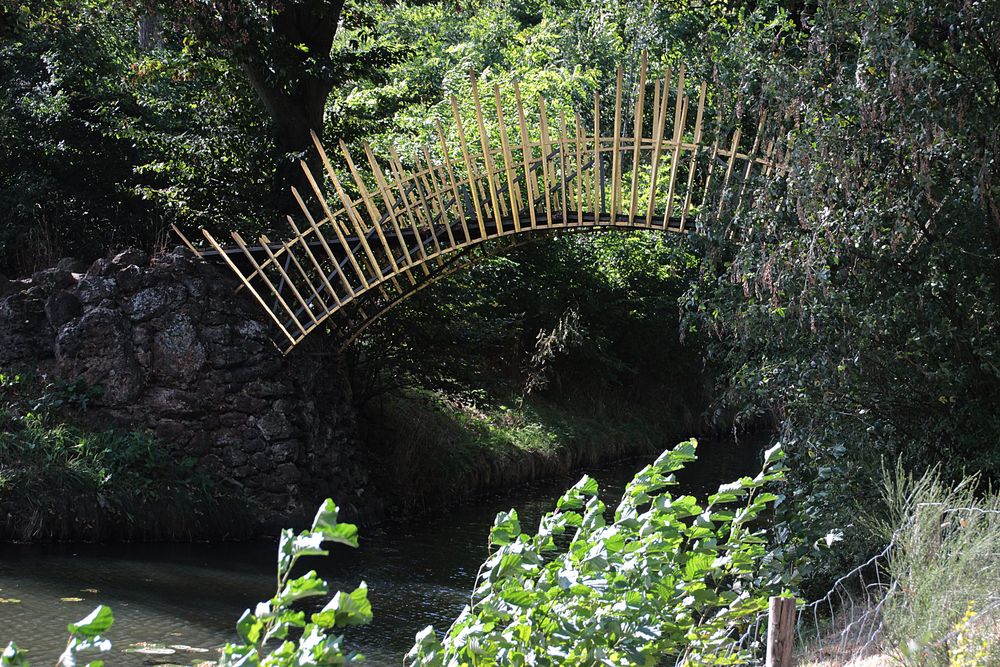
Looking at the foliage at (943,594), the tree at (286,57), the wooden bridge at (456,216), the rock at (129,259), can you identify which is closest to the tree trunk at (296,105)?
the tree at (286,57)

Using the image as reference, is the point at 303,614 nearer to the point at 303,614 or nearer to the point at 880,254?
the point at 303,614

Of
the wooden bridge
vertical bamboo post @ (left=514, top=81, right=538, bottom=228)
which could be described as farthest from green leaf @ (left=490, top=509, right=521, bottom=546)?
vertical bamboo post @ (left=514, top=81, right=538, bottom=228)

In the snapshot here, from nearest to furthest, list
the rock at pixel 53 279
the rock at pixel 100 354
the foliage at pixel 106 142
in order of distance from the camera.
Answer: the rock at pixel 100 354 < the rock at pixel 53 279 < the foliage at pixel 106 142

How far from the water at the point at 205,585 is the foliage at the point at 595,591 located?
375 cm

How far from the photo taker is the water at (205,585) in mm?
7359

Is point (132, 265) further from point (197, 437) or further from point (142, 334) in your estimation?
point (197, 437)

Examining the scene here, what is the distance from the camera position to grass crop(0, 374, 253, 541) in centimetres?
977

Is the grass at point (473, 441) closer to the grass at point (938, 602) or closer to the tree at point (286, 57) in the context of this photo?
the tree at point (286, 57)

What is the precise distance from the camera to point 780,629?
4.02 metres

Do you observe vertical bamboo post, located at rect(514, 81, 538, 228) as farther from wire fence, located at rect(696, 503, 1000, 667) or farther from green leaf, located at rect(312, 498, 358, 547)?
green leaf, located at rect(312, 498, 358, 547)

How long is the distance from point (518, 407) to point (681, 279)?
198 inches

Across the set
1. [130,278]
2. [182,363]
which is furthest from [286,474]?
[130,278]

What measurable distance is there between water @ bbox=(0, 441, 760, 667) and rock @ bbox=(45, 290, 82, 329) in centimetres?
265

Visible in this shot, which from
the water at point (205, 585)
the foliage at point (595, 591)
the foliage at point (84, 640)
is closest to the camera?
the foliage at point (84, 640)
